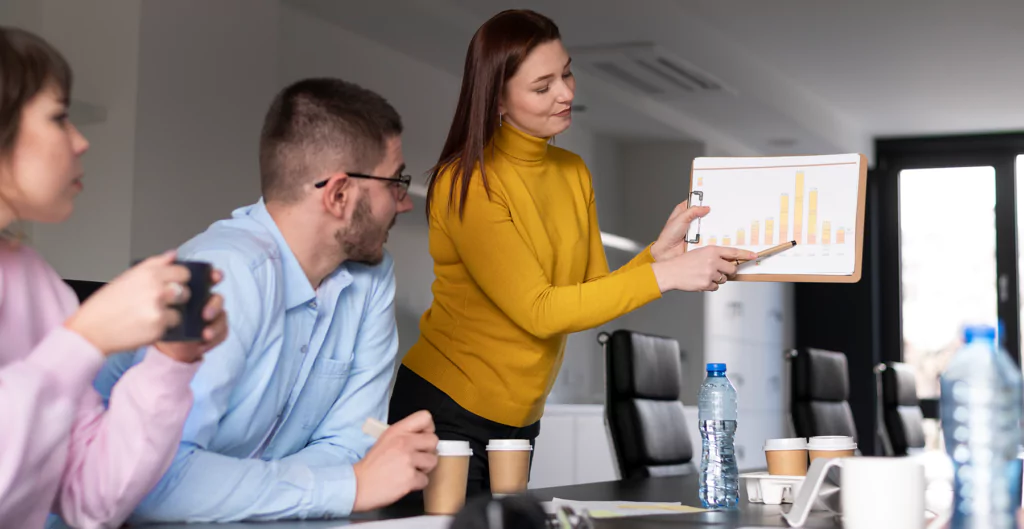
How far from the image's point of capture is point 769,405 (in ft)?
24.1

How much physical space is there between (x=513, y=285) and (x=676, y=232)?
1.14ft

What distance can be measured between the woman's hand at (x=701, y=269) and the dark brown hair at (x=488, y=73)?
394mm

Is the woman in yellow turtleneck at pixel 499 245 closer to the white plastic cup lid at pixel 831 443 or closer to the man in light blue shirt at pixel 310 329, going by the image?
the man in light blue shirt at pixel 310 329

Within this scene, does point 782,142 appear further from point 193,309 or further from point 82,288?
point 193,309

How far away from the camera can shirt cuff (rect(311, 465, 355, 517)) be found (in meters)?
1.27

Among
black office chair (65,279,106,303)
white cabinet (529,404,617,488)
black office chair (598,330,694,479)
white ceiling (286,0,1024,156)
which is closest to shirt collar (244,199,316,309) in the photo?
black office chair (65,279,106,303)

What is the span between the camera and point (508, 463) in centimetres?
147

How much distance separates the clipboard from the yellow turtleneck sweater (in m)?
0.16

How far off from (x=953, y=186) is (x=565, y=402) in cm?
343

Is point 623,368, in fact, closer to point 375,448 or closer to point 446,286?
point 446,286

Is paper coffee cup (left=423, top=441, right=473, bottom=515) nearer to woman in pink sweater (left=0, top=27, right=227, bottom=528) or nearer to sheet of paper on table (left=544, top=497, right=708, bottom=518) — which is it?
sheet of paper on table (left=544, top=497, right=708, bottom=518)

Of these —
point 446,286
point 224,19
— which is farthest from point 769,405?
point 446,286

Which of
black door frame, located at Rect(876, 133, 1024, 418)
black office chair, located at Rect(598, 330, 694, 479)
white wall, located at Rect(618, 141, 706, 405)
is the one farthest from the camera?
black door frame, located at Rect(876, 133, 1024, 418)

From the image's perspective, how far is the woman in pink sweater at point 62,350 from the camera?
92 cm
